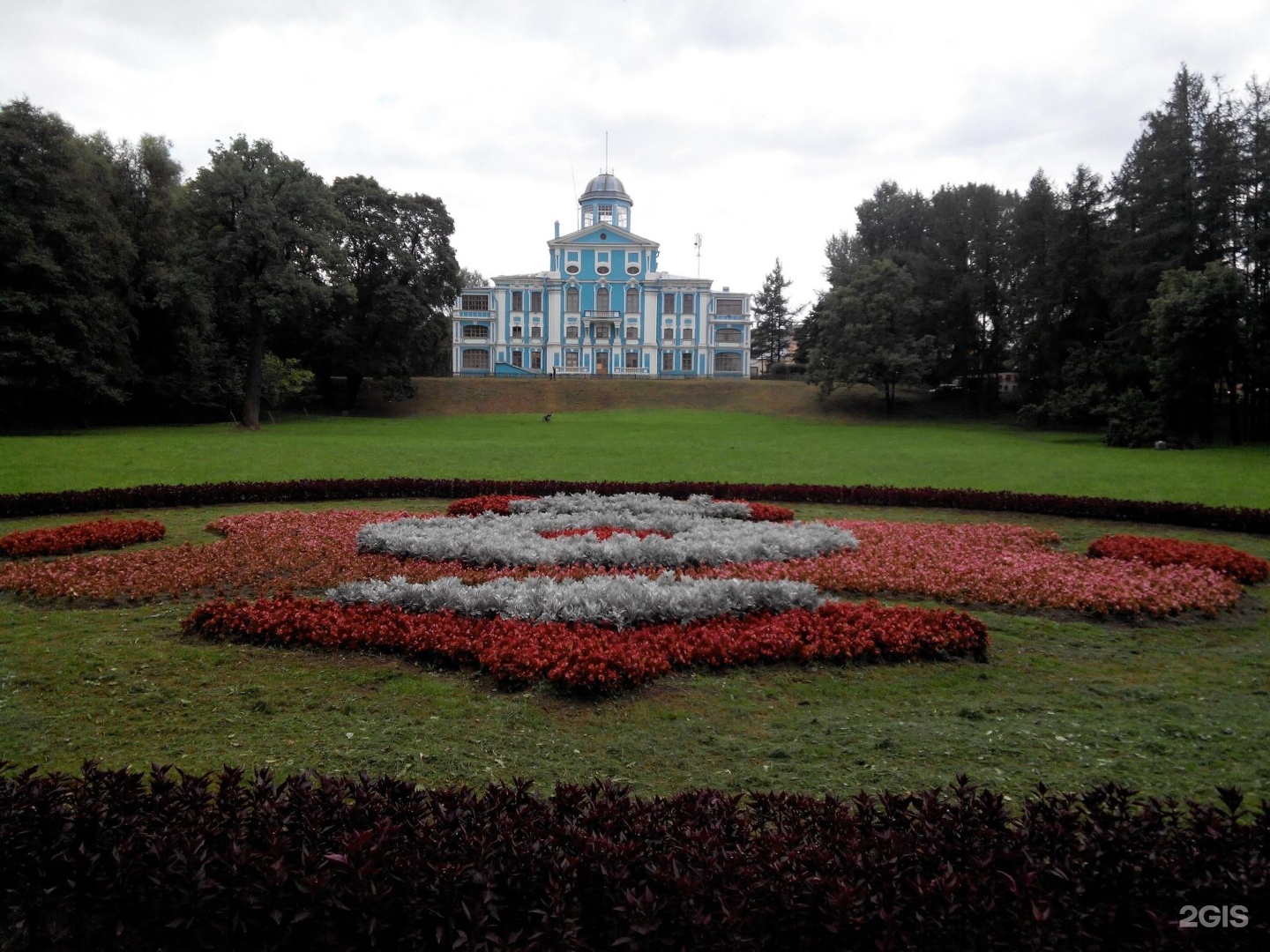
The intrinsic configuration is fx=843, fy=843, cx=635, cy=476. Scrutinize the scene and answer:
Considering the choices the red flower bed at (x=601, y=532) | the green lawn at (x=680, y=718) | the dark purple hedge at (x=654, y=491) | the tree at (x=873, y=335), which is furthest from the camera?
the tree at (x=873, y=335)

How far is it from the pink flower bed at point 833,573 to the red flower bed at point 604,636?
1.60 meters

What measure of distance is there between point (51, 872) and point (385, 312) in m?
44.6

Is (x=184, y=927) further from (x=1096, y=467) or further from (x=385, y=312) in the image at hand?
(x=385, y=312)

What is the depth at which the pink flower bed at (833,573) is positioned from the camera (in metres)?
8.22

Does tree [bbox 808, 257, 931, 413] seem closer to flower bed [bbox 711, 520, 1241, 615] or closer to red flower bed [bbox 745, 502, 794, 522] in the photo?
red flower bed [bbox 745, 502, 794, 522]

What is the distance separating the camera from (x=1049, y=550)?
10.8 meters

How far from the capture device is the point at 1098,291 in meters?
40.6

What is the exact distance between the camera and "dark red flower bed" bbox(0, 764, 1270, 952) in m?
2.61

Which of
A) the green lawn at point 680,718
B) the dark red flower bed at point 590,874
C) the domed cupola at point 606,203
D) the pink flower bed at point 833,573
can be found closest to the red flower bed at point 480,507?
the pink flower bed at point 833,573

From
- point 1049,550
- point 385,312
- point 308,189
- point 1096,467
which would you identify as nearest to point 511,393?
point 385,312

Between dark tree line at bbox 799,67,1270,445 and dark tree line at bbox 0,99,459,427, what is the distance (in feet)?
93.7

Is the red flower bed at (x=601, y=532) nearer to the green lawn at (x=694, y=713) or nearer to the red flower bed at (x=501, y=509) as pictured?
the red flower bed at (x=501, y=509)

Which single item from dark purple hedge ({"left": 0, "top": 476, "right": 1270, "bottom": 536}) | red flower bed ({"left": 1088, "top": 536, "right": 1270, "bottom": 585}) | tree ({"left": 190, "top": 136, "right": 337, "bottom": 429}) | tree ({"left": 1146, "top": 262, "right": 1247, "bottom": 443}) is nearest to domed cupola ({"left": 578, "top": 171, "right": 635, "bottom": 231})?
tree ({"left": 190, "top": 136, "right": 337, "bottom": 429})

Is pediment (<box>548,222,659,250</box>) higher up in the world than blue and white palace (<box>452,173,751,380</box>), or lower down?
higher up
